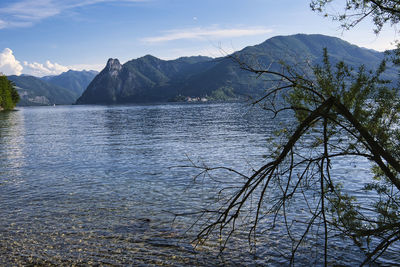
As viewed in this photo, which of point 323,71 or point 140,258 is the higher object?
point 323,71

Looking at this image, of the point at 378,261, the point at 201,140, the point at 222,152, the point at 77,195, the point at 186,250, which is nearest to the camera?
the point at 378,261

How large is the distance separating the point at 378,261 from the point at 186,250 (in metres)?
6.22

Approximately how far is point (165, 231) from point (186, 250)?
6.46 ft

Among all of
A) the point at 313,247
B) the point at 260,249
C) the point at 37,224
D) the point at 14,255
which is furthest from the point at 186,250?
the point at 37,224

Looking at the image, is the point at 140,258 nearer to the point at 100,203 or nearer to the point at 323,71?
the point at 100,203

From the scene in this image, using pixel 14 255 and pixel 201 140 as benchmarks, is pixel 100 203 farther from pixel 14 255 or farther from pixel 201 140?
pixel 201 140

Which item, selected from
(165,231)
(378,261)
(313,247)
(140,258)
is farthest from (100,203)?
(378,261)

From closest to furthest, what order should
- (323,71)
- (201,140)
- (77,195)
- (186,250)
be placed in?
(323,71)
(186,250)
(77,195)
(201,140)

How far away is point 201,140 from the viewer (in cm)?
4162

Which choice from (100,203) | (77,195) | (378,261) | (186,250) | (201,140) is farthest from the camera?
(201,140)

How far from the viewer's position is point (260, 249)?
1151 centimetres

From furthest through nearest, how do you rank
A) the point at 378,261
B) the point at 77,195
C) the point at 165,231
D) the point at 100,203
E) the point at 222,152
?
the point at 222,152 < the point at 77,195 < the point at 100,203 < the point at 165,231 < the point at 378,261

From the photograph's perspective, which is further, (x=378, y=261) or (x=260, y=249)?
(x=260, y=249)

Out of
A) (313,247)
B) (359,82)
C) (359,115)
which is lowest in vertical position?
(313,247)
